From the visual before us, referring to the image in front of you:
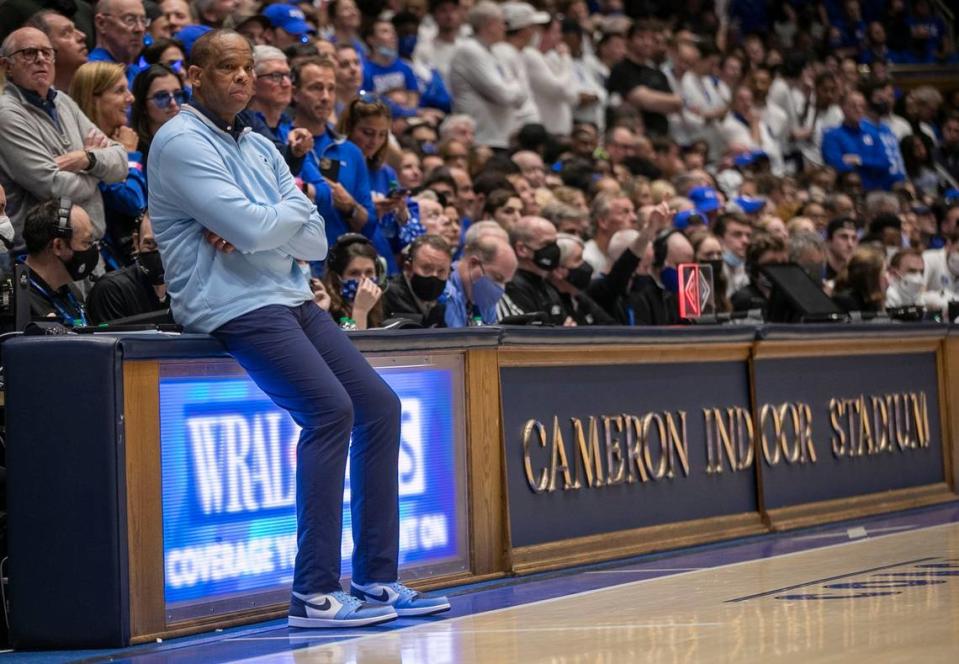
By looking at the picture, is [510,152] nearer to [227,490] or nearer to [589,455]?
[589,455]

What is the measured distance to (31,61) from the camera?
7262mm

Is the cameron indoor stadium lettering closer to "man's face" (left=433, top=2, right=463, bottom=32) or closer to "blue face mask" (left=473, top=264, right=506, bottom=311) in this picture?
"blue face mask" (left=473, top=264, right=506, bottom=311)

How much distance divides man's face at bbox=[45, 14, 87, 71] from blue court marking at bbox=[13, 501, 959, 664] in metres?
3.59

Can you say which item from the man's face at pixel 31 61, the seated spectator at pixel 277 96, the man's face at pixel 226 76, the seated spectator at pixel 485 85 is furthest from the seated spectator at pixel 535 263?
the seated spectator at pixel 485 85

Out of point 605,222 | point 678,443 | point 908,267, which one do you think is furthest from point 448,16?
point 678,443

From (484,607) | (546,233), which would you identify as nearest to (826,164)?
(546,233)

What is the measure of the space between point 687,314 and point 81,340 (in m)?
4.00

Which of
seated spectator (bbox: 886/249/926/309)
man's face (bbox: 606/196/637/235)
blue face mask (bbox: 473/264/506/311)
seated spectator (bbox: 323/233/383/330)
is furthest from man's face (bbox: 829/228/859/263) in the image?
seated spectator (bbox: 323/233/383/330)

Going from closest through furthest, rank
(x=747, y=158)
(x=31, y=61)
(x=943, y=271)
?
(x=31, y=61) → (x=943, y=271) → (x=747, y=158)

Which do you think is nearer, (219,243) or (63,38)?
(219,243)

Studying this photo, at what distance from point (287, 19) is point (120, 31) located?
1592 mm

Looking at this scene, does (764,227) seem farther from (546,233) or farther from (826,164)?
(826,164)

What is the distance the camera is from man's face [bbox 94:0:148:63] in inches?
340

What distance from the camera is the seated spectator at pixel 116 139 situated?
24.8 ft
